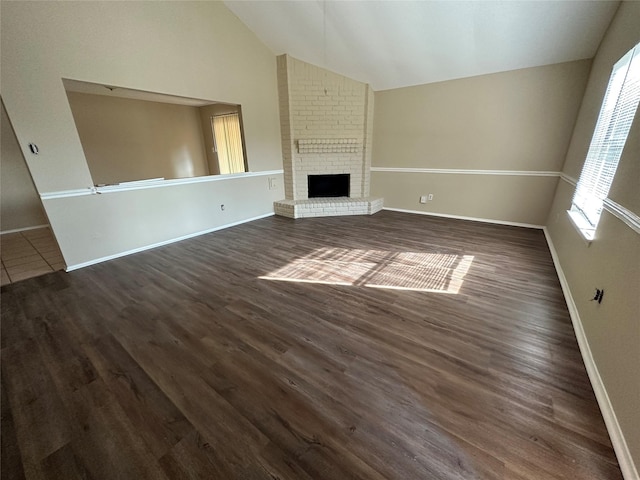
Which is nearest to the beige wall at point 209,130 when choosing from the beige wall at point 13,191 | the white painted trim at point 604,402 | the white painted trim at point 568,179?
the beige wall at point 13,191

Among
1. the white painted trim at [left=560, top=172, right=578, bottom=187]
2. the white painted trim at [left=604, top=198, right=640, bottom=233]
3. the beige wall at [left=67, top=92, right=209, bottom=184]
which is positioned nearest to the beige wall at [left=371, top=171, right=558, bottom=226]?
the white painted trim at [left=560, top=172, right=578, bottom=187]

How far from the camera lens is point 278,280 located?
108 inches

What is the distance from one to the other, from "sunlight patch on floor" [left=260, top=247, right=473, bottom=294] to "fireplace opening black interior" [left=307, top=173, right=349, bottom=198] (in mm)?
2348

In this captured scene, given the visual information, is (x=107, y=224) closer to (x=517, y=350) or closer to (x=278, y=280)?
(x=278, y=280)

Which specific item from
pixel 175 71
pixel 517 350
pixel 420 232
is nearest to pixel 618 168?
pixel 517 350

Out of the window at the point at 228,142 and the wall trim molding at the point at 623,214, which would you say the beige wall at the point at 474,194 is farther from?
the window at the point at 228,142

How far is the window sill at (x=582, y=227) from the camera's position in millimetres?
2079

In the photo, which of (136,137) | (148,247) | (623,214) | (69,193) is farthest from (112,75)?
(623,214)

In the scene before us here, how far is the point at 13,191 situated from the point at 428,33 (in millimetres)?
6842

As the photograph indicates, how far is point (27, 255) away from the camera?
11.7ft

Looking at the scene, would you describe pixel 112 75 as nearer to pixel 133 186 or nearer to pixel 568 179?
pixel 133 186

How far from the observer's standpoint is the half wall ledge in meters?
5.09

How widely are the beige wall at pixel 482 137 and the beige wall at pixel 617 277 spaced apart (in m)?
1.05

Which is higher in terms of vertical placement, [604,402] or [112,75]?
[112,75]
